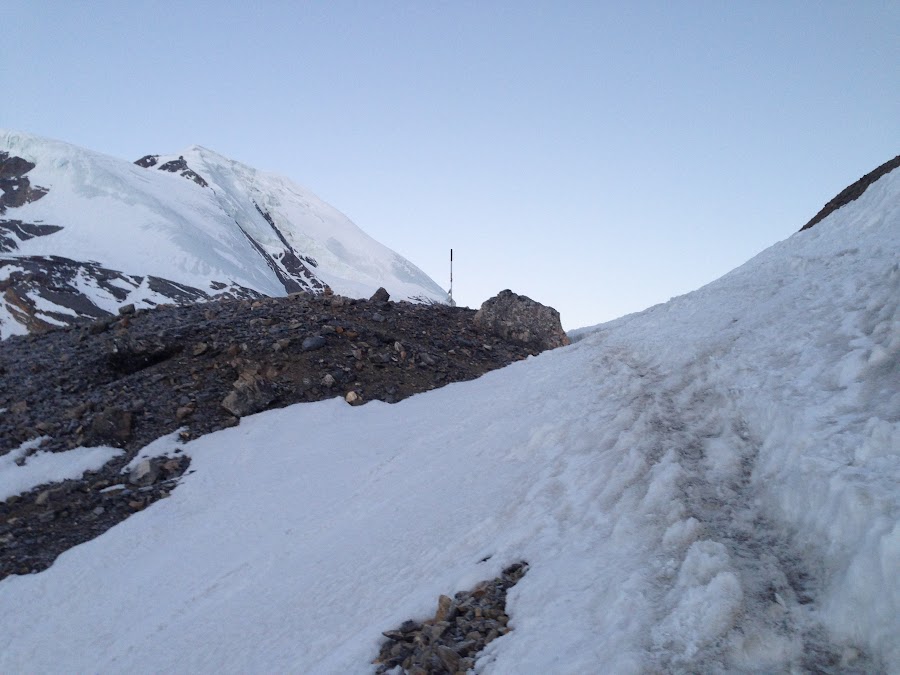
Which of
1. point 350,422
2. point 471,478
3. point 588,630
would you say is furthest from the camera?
point 350,422

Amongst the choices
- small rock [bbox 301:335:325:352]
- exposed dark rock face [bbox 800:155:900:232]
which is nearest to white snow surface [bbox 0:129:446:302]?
small rock [bbox 301:335:325:352]

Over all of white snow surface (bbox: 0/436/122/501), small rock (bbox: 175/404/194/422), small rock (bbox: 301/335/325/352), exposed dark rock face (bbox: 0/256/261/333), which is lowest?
white snow surface (bbox: 0/436/122/501)

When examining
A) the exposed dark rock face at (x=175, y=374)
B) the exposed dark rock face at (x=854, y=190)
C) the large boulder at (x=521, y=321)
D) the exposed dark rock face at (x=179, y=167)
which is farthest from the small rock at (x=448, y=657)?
the exposed dark rock face at (x=179, y=167)

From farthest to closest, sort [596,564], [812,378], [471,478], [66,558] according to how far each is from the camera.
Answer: [66,558] → [471,478] → [812,378] → [596,564]

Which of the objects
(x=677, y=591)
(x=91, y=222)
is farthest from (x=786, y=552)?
(x=91, y=222)

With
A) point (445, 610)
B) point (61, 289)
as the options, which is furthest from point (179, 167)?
point (445, 610)

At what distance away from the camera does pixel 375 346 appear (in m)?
14.7

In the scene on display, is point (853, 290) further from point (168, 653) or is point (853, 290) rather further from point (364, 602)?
point (168, 653)

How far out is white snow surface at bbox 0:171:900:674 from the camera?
3520 millimetres

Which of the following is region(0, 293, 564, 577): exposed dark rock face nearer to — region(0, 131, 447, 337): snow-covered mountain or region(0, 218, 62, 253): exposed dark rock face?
region(0, 131, 447, 337): snow-covered mountain

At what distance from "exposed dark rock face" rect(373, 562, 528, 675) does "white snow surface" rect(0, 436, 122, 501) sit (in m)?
8.57

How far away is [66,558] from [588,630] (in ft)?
26.9

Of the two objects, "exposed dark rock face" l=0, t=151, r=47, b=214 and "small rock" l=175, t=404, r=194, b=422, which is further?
"exposed dark rock face" l=0, t=151, r=47, b=214

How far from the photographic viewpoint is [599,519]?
16.7 feet
